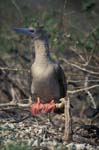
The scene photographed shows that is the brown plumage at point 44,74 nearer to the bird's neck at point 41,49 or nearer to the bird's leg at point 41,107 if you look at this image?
the bird's neck at point 41,49

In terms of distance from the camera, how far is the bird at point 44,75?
363 inches

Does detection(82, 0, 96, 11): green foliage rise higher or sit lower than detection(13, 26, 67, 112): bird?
higher

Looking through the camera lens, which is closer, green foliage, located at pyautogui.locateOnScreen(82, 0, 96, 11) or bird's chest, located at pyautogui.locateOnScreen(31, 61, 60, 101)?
bird's chest, located at pyautogui.locateOnScreen(31, 61, 60, 101)

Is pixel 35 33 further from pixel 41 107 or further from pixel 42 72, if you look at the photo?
pixel 41 107

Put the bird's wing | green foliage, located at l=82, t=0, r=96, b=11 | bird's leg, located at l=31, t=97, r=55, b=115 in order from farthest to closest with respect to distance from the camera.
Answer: green foliage, located at l=82, t=0, r=96, b=11
the bird's wing
bird's leg, located at l=31, t=97, r=55, b=115

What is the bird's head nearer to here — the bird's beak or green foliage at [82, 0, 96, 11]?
the bird's beak

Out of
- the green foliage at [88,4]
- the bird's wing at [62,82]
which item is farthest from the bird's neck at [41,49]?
the green foliage at [88,4]

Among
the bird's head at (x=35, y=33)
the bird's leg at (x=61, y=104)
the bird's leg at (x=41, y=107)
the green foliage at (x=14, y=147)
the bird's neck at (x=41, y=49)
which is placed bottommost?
the green foliage at (x=14, y=147)

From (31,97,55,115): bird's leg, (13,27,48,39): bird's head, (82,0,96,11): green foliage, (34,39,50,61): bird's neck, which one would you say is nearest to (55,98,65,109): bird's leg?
(31,97,55,115): bird's leg

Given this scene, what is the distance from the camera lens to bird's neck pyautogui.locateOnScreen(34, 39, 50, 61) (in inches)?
371

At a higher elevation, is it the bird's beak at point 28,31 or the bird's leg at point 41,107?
the bird's beak at point 28,31

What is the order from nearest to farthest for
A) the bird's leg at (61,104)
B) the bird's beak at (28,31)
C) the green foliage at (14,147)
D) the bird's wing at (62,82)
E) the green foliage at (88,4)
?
the green foliage at (14,147) → the bird's leg at (61,104) → the bird's wing at (62,82) → the bird's beak at (28,31) → the green foliage at (88,4)

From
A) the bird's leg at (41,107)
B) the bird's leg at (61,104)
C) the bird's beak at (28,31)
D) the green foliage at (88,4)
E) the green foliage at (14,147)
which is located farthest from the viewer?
the green foliage at (88,4)

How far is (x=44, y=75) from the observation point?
9.19m
